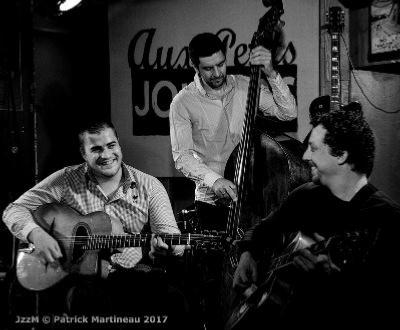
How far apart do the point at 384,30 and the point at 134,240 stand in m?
2.17

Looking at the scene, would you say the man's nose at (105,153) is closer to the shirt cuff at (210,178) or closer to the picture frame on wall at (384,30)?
the shirt cuff at (210,178)

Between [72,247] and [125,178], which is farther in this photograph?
[125,178]

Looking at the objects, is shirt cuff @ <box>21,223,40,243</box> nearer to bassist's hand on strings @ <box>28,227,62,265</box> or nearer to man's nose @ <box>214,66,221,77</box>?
bassist's hand on strings @ <box>28,227,62,265</box>

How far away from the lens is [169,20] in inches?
171

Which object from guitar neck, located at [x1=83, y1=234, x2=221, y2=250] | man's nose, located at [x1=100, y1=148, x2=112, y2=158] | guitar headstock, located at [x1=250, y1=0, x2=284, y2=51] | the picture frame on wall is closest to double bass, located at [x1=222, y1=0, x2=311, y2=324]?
guitar headstock, located at [x1=250, y1=0, x2=284, y2=51]

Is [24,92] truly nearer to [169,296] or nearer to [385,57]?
[169,296]

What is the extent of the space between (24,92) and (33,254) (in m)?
1.67

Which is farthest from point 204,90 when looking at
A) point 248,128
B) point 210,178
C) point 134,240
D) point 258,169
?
point 134,240

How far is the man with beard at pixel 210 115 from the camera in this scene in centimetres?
320

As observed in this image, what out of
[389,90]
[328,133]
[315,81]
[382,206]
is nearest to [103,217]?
[328,133]

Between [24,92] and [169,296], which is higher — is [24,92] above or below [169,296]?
above

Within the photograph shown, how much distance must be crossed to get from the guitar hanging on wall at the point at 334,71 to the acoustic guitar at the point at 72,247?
1584mm

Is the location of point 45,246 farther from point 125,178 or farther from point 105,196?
point 125,178

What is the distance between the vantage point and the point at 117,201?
3096 millimetres
